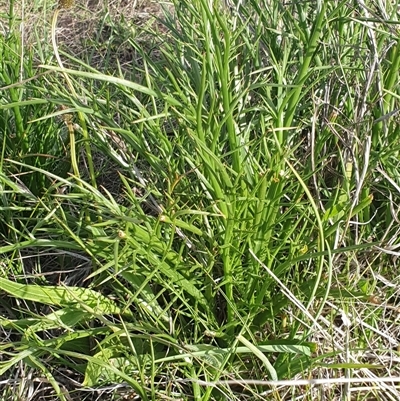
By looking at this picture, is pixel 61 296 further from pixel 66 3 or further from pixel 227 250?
pixel 66 3

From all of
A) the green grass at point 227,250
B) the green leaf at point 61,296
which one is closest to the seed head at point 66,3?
the green grass at point 227,250

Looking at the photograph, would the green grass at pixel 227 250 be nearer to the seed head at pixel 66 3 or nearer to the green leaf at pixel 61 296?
the green leaf at pixel 61 296

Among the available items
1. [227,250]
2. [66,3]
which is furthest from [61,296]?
[66,3]

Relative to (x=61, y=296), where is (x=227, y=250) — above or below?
above

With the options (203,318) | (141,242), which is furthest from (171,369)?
(141,242)

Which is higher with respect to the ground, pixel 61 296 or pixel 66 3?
pixel 66 3

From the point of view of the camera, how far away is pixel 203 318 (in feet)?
3.01

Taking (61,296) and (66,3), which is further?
(66,3)

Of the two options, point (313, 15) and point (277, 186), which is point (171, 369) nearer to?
point (277, 186)

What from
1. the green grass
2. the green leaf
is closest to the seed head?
the green grass

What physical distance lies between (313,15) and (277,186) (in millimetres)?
418

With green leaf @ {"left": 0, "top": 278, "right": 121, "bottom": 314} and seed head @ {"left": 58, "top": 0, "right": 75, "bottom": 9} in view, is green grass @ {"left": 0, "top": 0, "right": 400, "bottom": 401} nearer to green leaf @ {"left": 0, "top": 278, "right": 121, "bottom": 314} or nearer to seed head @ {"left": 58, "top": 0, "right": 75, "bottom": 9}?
green leaf @ {"left": 0, "top": 278, "right": 121, "bottom": 314}

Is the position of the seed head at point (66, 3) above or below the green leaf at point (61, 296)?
above

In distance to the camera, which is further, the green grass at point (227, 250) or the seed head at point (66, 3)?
the seed head at point (66, 3)
